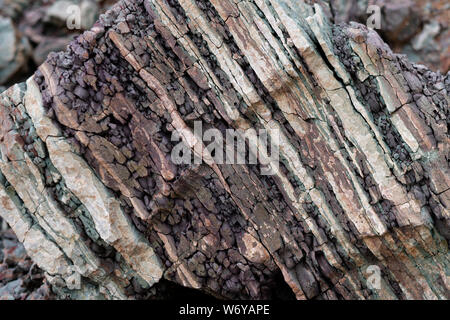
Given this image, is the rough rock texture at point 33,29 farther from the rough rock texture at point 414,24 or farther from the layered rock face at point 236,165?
the rough rock texture at point 414,24

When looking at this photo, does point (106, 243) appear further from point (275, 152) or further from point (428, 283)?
point (428, 283)

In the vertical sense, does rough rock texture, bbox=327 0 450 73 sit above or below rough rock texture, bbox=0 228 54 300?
above

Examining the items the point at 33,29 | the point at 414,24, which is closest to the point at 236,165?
the point at 414,24

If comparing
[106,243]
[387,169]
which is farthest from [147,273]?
[387,169]

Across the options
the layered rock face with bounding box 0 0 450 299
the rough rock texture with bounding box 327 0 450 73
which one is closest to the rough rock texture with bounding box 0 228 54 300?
the layered rock face with bounding box 0 0 450 299

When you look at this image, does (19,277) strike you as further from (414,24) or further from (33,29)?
(414,24)

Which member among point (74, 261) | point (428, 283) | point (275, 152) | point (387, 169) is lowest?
point (428, 283)

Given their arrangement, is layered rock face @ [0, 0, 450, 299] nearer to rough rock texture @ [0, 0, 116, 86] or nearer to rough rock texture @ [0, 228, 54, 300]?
rough rock texture @ [0, 228, 54, 300]

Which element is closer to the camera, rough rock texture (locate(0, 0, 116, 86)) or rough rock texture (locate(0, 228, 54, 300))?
rough rock texture (locate(0, 228, 54, 300))

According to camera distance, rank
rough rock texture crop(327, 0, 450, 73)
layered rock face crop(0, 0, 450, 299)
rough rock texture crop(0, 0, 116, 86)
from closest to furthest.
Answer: layered rock face crop(0, 0, 450, 299) → rough rock texture crop(327, 0, 450, 73) → rough rock texture crop(0, 0, 116, 86)
